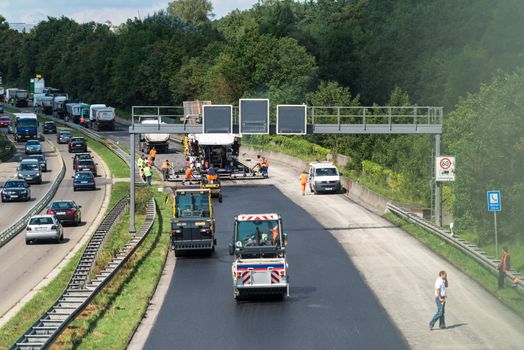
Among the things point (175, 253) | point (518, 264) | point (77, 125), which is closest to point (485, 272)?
point (518, 264)

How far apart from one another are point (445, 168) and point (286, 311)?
1987cm

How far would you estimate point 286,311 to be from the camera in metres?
30.5

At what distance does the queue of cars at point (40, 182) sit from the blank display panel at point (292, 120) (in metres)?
13.2

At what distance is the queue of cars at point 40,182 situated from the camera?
49.7 meters

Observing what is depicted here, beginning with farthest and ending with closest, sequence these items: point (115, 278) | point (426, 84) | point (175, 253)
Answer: point (426, 84) < point (175, 253) < point (115, 278)

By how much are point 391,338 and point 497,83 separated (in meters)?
31.3

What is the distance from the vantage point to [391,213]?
178 ft

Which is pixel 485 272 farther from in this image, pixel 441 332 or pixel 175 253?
pixel 175 253

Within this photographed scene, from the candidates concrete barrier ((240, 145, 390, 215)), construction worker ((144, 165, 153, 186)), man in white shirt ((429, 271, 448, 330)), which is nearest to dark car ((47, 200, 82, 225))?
construction worker ((144, 165, 153, 186))

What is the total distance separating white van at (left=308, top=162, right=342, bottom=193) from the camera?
64938mm

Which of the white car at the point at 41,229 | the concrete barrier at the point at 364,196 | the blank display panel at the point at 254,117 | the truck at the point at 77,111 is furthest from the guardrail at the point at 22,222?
the truck at the point at 77,111

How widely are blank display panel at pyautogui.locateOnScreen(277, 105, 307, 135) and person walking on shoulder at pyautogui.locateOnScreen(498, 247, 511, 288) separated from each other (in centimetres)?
1688

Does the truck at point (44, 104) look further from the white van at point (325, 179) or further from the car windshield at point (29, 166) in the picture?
the white van at point (325, 179)

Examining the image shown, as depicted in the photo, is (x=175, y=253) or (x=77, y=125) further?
(x=77, y=125)
